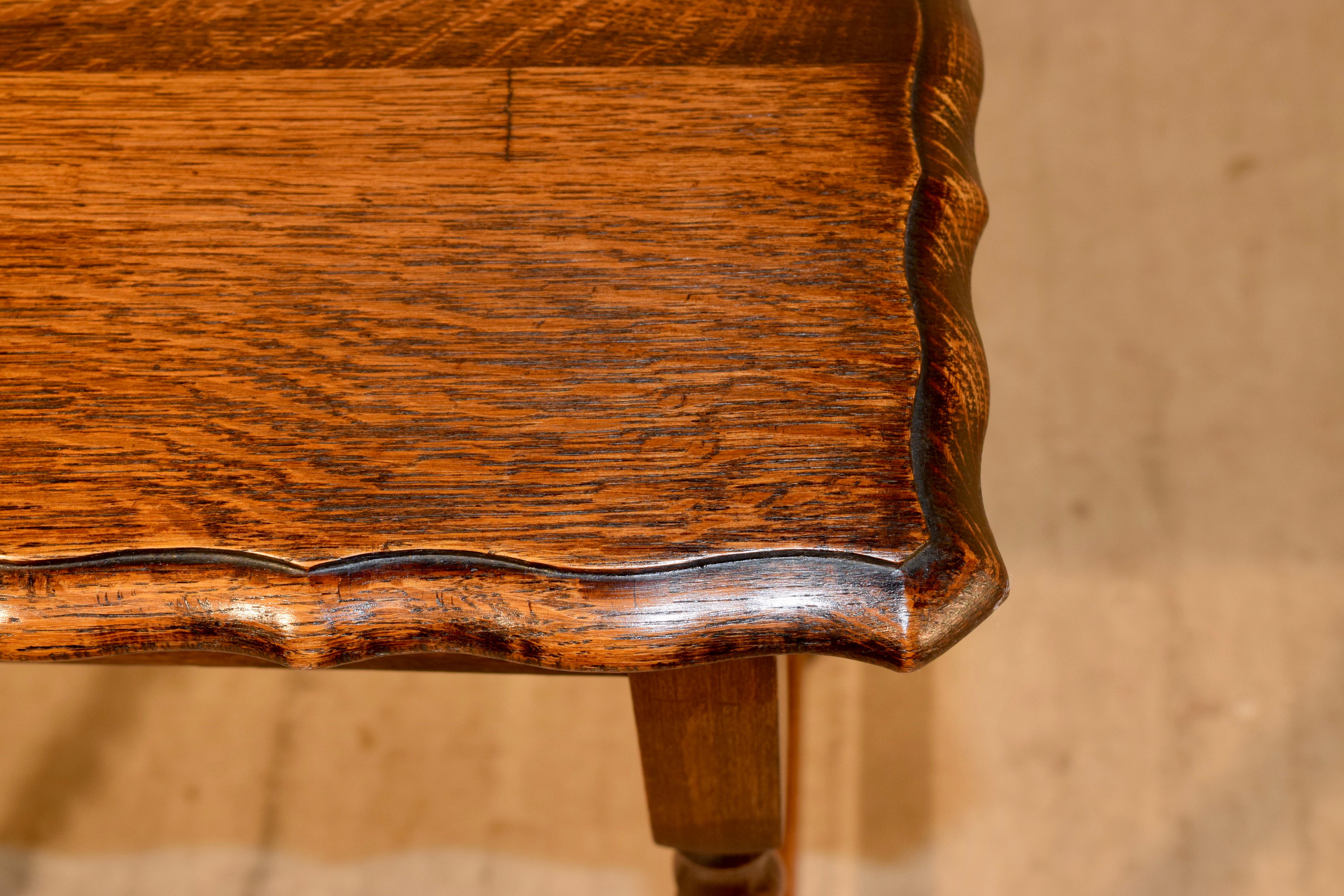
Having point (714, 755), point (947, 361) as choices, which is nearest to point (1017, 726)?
point (714, 755)

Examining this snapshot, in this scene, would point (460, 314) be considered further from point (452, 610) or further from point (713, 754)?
point (713, 754)

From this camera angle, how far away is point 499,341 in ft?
1.22

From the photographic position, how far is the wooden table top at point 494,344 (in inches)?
13.1

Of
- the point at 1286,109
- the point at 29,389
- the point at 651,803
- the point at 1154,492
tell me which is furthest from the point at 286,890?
the point at 1286,109

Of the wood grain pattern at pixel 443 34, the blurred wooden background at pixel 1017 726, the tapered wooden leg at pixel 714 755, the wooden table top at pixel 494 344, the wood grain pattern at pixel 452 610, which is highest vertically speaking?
the wood grain pattern at pixel 443 34

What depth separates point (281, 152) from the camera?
0.43m

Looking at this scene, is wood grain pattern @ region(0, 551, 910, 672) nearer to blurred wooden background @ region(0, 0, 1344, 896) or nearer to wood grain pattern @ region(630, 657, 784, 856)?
wood grain pattern @ region(630, 657, 784, 856)

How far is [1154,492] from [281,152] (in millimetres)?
803

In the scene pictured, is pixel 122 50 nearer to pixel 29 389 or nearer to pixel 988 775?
pixel 29 389

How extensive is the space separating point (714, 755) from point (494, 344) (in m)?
0.22

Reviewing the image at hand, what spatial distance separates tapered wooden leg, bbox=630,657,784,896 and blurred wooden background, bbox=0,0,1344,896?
28cm

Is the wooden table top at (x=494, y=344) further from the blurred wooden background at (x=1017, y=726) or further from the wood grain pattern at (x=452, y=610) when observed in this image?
the blurred wooden background at (x=1017, y=726)

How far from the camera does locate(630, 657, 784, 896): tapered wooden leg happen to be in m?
0.47

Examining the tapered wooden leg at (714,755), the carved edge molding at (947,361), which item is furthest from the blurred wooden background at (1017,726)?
the carved edge molding at (947,361)
